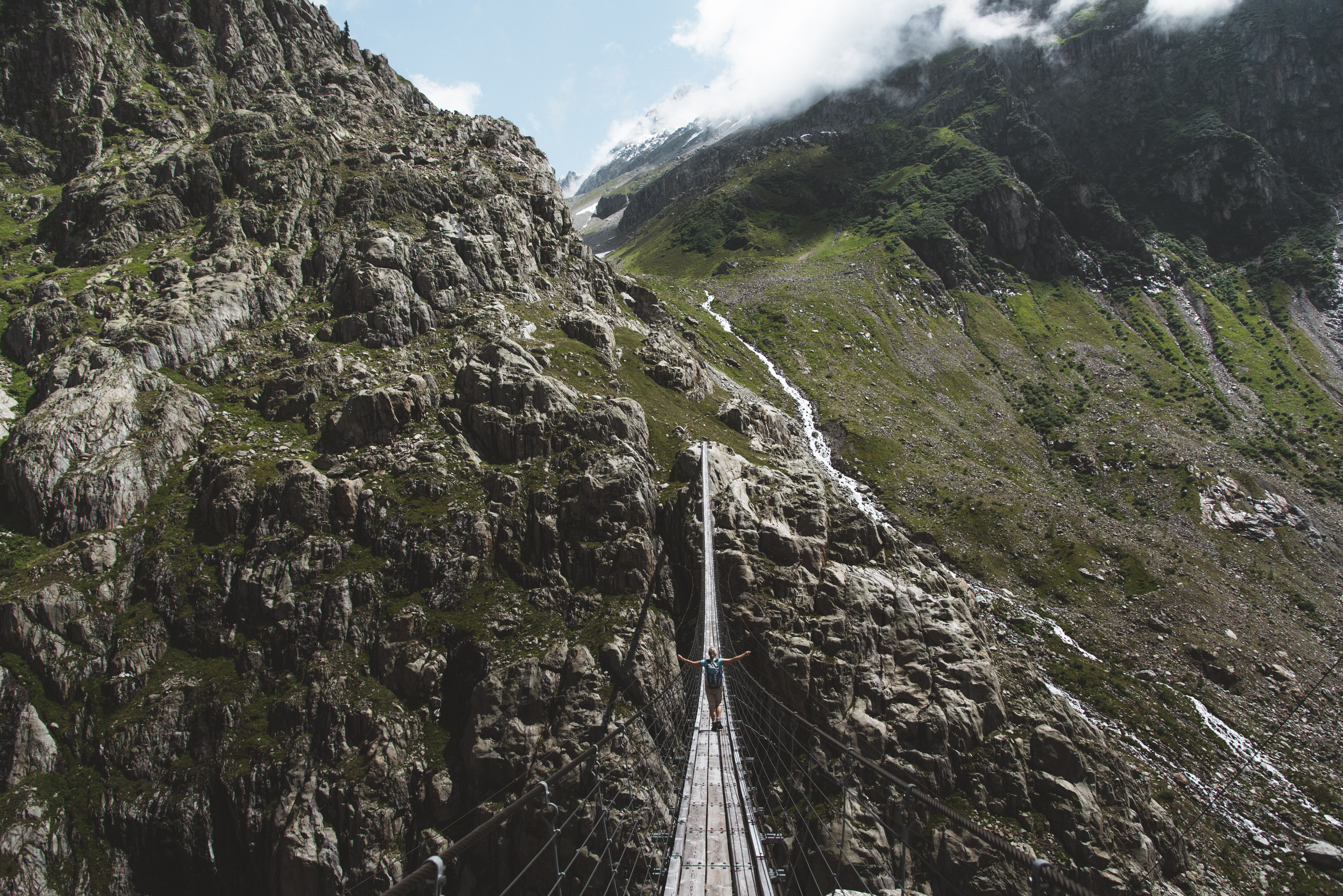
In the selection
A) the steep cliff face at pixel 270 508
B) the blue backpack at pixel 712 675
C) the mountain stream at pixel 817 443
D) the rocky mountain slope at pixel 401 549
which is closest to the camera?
the blue backpack at pixel 712 675

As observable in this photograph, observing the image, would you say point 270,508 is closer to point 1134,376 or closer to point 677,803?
point 677,803

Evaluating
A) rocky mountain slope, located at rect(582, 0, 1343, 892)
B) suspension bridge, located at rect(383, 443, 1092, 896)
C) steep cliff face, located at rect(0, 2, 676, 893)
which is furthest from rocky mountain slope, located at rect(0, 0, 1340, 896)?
suspension bridge, located at rect(383, 443, 1092, 896)

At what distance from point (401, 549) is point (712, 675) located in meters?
24.8

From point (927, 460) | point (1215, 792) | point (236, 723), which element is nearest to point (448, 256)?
point (236, 723)

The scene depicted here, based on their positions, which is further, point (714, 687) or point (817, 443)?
point (817, 443)

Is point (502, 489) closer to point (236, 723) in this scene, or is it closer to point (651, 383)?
point (236, 723)

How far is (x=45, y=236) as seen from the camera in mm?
53719

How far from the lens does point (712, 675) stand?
68.7 feet

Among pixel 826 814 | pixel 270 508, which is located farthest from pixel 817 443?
pixel 270 508

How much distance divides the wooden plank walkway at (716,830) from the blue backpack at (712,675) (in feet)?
4.45

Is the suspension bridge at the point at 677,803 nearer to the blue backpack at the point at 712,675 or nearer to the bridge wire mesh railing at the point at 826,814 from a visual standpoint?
the bridge wire mesh railing at the point at 826,814

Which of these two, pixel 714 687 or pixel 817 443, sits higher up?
pixel 817 443

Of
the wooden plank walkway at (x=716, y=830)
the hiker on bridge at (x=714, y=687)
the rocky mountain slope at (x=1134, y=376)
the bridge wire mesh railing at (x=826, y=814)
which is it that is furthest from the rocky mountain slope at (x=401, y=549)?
the wooden plank walkway at (x=716, y=830)

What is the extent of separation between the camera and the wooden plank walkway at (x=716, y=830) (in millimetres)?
13758
